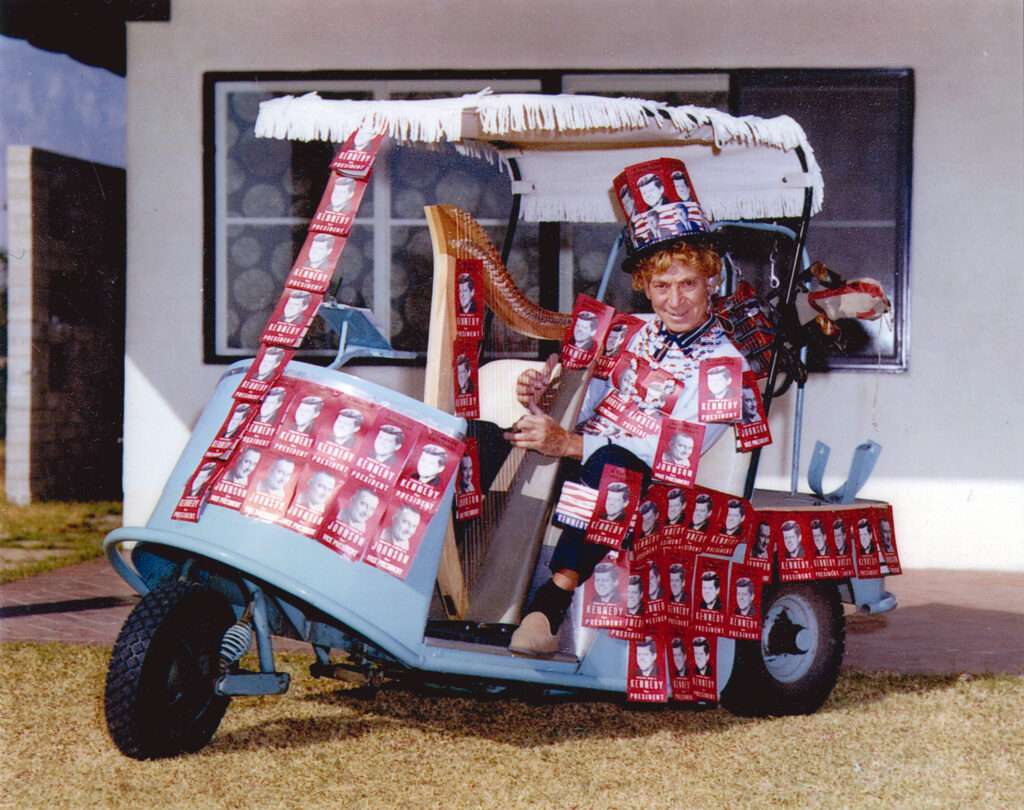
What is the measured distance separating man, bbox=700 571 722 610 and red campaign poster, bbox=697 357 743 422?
0.51 meters

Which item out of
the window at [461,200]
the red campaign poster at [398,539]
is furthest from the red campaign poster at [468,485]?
the window at [461,200]

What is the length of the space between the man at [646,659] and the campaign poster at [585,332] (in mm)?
869

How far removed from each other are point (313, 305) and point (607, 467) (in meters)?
0.92

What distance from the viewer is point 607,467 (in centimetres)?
303

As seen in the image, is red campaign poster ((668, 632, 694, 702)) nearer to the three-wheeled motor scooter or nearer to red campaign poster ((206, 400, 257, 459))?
the three-wheeled motor scooter

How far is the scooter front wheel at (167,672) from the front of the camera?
2668 mm

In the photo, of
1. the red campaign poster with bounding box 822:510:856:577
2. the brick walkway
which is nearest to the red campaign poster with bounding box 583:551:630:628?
the red campaign poster with bounding box 822:510:856:577

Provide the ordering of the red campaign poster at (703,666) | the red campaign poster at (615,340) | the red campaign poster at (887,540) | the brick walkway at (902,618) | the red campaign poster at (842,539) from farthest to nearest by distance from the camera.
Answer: the brick walkway at (902,618), the red campaign poster at (887,540), the red campaign poster at (842,539), the red campaign poster at (615,340), the red campaign poster at (703,666)

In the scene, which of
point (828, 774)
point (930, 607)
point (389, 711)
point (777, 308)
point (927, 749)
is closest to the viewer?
point (828, 774)

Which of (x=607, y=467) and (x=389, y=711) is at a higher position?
(x=607, y=467)

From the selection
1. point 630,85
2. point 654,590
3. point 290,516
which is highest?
point 630,85

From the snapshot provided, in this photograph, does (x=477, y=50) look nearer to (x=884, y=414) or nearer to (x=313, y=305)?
(x=884, y=414)

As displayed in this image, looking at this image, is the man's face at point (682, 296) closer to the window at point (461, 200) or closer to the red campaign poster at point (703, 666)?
the red campaign poster at point (703, 666)

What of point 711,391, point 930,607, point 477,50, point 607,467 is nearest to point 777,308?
point 711,391
